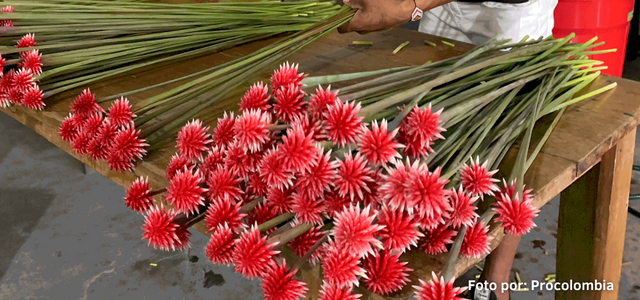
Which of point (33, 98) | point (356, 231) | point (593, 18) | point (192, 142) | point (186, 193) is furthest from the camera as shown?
point (593, 18)

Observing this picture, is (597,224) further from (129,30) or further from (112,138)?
(129,30)

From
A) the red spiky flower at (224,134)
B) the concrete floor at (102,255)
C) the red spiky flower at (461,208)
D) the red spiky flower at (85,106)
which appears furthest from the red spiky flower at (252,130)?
the concrete floor at (102,255)

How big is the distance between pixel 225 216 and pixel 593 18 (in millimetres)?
1768

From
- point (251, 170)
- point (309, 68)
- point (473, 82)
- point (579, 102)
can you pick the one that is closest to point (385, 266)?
point (251, 170)

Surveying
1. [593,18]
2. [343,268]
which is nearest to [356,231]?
[343,268]

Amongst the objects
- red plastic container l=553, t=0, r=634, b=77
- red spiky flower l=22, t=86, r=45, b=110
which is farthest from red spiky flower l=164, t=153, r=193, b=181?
red plastic container l=553, t=0, r=634, b=77

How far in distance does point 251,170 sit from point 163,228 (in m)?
0.11

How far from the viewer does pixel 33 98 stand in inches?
37.9

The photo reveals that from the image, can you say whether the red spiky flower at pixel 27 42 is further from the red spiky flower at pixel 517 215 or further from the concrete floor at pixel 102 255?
the red spiky flower at pixel 517 215

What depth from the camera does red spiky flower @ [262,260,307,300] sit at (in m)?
0.48

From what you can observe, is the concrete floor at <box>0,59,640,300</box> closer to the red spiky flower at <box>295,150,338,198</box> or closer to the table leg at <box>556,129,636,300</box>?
the table leg at <box>556,129,636,300</box>

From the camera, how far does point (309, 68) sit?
3.64 feet

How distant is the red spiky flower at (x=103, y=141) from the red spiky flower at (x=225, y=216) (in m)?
0.31

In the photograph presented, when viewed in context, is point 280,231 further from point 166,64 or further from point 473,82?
point 166,64
